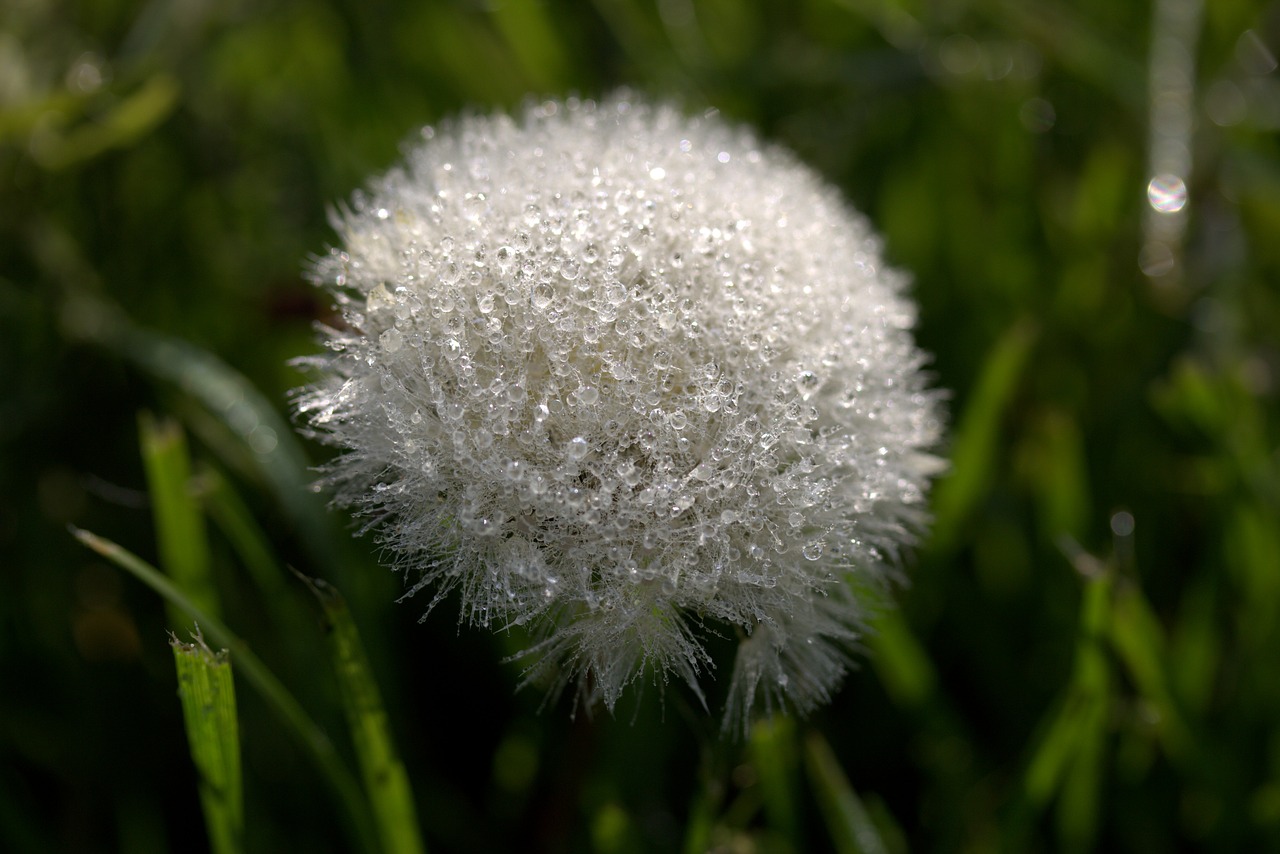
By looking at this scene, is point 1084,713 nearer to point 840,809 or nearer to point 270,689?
point 840,809

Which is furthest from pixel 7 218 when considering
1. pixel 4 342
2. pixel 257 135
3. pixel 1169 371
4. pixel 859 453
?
pixel 1169 371

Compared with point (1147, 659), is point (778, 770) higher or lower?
lower

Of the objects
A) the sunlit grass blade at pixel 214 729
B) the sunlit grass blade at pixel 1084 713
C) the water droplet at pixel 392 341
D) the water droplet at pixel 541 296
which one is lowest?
the sunlit grass blade at pixel 214 729

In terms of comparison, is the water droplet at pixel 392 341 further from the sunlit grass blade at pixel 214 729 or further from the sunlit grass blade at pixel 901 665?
the sunlit grass blade at pixel 901 665

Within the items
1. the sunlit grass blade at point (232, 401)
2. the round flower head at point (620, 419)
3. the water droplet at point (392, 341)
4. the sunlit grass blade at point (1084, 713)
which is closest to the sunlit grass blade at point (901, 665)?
the sunlit grass blade at point (1084, 713)

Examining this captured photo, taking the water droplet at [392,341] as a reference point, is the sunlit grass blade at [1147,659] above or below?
below

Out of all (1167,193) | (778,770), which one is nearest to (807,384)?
(778,770)
